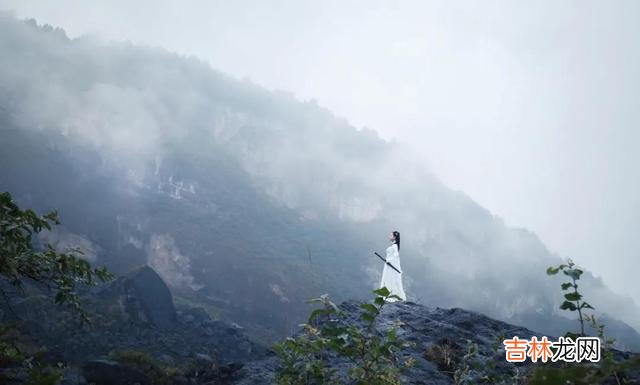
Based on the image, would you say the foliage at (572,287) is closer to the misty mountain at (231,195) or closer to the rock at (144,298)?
the rock at (144,298)

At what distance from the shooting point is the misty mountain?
88.0 meters

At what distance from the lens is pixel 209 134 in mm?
147875

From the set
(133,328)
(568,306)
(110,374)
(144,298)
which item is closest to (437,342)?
(568,306)

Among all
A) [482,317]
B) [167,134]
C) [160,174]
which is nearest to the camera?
[482,317]

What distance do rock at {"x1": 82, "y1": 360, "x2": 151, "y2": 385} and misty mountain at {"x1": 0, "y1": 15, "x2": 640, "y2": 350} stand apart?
4795 centimetres

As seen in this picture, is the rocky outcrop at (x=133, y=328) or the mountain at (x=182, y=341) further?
the rocky outcrop at (x=133, y=328)

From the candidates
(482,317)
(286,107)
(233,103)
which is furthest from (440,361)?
(286,107)

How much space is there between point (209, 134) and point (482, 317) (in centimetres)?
14798

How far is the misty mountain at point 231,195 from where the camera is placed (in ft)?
289

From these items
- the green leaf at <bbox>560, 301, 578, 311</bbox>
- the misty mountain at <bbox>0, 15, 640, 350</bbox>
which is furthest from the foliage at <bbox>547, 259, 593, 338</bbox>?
the misty mountain at <bbox>0, 15, 640, 350</bbox>

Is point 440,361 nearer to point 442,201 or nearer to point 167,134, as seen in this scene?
point 167,134

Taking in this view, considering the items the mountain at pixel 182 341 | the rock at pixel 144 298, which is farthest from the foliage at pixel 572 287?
the rock at pixel 144 298

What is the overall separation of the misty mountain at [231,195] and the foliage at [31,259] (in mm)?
57968

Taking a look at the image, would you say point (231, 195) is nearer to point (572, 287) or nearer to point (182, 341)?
point (182, 341)
